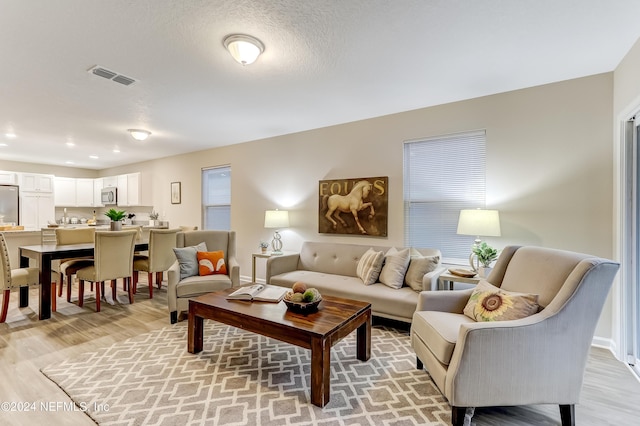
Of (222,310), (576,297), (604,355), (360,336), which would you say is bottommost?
(604,355)

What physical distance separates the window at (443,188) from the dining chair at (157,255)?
3396 millimetres

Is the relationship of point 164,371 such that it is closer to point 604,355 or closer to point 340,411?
point 340,411

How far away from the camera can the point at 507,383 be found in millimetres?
1618

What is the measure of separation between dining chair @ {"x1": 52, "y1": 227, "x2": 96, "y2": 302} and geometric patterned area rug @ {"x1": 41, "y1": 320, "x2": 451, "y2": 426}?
1852 mm

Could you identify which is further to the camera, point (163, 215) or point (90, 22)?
point (163, 215)

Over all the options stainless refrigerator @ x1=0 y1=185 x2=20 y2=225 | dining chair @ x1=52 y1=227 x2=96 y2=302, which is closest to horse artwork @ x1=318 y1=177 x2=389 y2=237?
dining chair @ x1=52 y1=227 x2=96 y2=302

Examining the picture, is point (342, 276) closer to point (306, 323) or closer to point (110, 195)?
point (306, 323)

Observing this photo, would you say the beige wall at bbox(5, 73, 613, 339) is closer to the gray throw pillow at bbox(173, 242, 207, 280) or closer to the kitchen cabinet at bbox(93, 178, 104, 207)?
the gray throw pillow at bbox(173, 242, 207, 280)

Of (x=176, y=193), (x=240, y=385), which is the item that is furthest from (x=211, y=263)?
(x=176, y=193)

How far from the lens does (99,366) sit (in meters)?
2.35

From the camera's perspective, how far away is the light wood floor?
1.79m

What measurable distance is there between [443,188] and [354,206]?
116cm

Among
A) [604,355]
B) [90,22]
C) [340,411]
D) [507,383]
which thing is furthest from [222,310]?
[604,355]

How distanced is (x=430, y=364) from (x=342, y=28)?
2.34 meters
